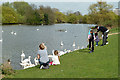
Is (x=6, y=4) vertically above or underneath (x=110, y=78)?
above

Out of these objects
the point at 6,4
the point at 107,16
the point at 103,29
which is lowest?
the point at 103,29

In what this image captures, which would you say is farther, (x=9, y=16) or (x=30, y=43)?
(x=9, y=16)

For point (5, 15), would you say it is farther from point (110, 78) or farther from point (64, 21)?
point (110, 78)

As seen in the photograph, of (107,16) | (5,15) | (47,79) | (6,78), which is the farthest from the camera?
(5,15)

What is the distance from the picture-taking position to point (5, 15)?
10588cm

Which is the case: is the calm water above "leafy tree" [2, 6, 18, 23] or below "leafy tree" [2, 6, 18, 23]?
below

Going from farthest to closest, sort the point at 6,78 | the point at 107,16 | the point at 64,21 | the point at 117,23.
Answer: the point at 64,21 < the point at 107,16 < the point at 117,23 < the point at 6,78

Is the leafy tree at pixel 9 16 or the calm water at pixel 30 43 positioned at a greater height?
the leafy tree at pixel 9 16

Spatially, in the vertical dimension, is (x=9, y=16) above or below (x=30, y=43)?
above

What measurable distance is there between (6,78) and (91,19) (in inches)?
2466

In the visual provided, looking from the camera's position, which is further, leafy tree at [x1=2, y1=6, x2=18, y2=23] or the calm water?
leafy tree at [x1=2, y1=6, x2=18, y2=23]

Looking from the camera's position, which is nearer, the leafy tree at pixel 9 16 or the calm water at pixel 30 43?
the calm water at pixel 30 43

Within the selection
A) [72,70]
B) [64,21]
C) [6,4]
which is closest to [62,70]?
[72,70]

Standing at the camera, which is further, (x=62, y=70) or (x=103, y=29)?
(x=103, y=29)
